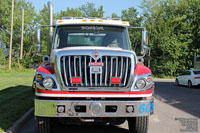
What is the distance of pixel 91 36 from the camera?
659 cm

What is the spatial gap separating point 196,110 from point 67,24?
5.84m

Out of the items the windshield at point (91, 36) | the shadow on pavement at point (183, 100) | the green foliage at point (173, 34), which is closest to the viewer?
the windshield at point (91, 36)

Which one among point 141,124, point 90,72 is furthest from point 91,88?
point 141,124

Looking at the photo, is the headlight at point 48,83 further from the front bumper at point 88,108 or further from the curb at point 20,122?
the curb at point 20,122

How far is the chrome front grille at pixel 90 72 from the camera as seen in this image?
4.99 m

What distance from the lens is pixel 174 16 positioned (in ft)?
154

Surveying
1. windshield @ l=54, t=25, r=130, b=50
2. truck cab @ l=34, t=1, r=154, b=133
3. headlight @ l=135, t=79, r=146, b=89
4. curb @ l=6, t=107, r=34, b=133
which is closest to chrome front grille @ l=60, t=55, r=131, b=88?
truck cab @ l=34, t=1, r=154, b=133

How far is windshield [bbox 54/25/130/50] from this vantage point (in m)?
6.43

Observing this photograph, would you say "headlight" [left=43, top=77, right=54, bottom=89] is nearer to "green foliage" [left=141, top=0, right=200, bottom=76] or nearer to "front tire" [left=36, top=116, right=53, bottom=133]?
"front tire" [left=36, top=116, right=53, bottom=133]

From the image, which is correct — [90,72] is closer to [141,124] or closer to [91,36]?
[141,124]

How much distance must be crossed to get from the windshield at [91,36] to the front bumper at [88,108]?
1.95 m

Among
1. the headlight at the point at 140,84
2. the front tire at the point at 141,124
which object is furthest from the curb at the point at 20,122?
the headlight at the point at 140,84

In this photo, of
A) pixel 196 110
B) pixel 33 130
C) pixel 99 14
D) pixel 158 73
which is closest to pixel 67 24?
Result: pixel 33 130

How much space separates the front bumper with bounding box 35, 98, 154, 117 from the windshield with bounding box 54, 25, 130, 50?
1.95 m
